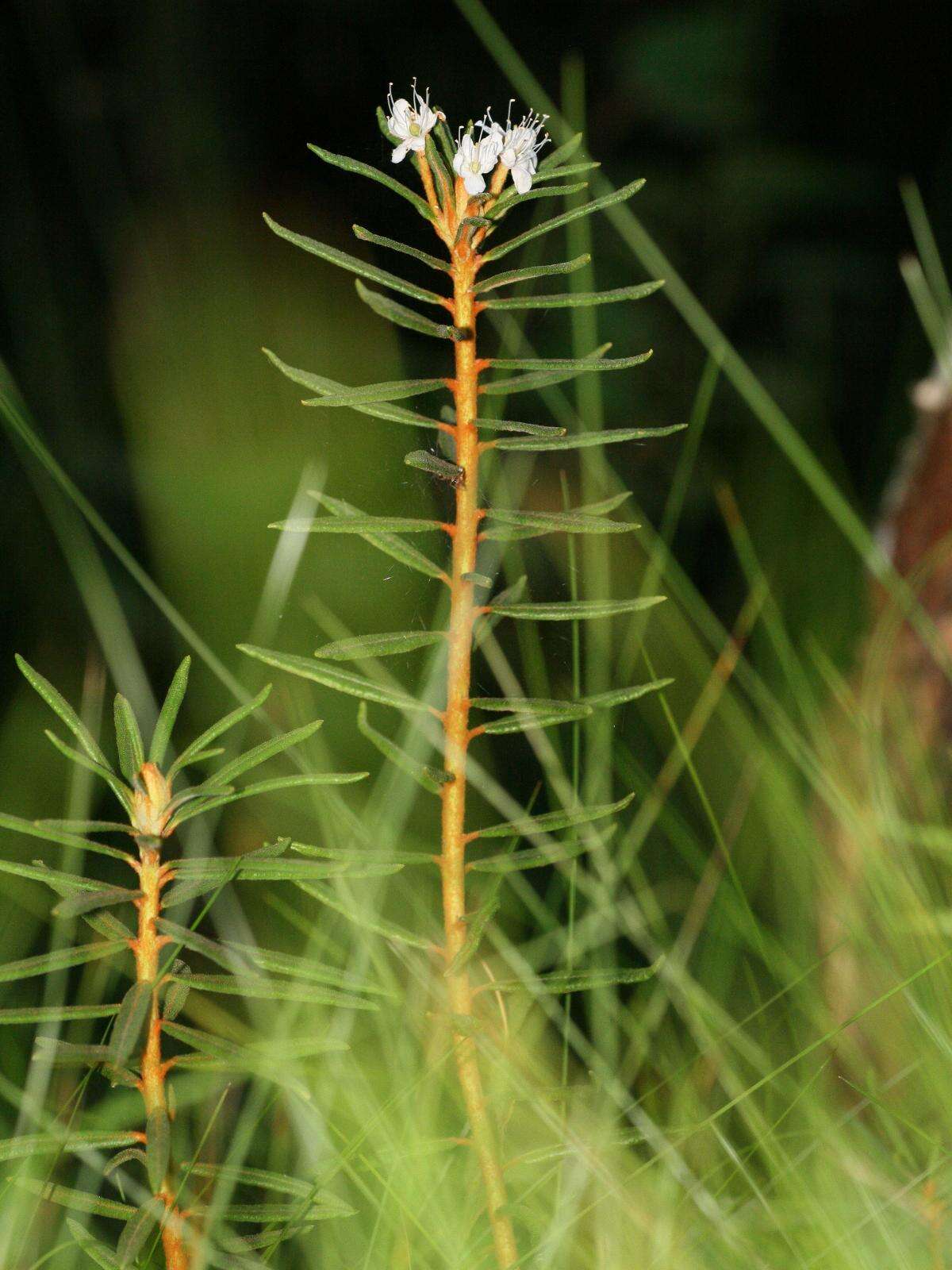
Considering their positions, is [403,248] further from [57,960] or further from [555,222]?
[57,960]

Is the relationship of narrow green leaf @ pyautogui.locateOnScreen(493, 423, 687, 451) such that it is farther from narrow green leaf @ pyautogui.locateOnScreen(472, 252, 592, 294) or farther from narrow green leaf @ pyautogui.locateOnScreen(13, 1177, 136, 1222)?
narrow green leaf @ pyautogui.locateOnScreen(13, 1177, 136, 1222)

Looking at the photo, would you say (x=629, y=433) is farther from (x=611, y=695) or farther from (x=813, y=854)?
(x=813, y=854)

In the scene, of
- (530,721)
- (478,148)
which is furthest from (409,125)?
(530,721)

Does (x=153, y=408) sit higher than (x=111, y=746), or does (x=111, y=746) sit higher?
(x=153, y=408)

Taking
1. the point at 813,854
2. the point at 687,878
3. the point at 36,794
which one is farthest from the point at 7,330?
the point at 813,854

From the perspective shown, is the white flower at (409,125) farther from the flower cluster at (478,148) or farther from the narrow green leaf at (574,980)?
the narrow green leaf at (574,980)
